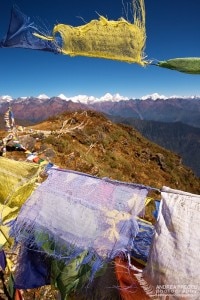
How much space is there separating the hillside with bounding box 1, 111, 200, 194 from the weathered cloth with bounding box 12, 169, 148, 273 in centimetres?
887

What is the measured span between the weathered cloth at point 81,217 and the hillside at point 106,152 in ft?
29.1

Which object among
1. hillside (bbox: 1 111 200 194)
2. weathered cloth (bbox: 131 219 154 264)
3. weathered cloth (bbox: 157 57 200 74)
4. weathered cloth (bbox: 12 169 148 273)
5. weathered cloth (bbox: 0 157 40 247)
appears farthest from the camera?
hillside (bbox: 1 111 200 194)

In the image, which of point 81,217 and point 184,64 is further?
point 81,217

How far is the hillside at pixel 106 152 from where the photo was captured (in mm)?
14359

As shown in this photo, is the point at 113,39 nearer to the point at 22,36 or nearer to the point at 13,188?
the point at 22,36

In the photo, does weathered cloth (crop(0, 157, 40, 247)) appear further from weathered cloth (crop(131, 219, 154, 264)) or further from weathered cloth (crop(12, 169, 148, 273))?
weathered cloth (crop(131, 219, 154, 264))

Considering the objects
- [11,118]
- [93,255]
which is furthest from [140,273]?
[11,118]

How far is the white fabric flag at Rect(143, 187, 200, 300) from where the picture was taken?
7.89 feet

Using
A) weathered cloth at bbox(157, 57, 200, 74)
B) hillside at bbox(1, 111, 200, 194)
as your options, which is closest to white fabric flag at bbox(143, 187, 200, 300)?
weathered cloth at bbox(157, 57, 200, 74)

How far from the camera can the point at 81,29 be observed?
1981mm

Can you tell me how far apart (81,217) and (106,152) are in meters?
15.5

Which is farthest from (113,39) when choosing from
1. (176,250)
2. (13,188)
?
(13,188)

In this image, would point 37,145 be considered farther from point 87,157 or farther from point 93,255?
point 93,255

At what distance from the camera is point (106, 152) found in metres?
18.6
